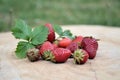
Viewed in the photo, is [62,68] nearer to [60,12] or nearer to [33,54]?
[33,54]

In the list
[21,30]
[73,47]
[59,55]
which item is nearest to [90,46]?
[73,47]

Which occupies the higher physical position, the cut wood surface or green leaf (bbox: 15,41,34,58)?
green leaf (bbox: 15,41,34,58)

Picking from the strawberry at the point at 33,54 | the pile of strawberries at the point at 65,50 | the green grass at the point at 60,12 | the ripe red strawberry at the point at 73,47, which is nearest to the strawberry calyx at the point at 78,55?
the pile of strawberries at the point at 65,50

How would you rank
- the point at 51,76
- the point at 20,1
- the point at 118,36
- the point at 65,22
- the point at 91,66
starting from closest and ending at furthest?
the point at 51,76, the point at 91,66, the point at 118,36, the point at 65,22, the point at 20,1

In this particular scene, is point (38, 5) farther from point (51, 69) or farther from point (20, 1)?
point (51, 69)

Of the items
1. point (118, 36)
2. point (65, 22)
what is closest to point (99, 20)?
point (65, 22)

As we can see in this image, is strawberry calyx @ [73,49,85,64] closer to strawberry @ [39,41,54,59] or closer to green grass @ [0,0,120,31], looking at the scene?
strawberry @ [39,41,54,59]

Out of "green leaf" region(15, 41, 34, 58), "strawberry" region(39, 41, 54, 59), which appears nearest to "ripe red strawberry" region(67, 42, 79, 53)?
"strawberry" region(39, 41, 54, 59)
